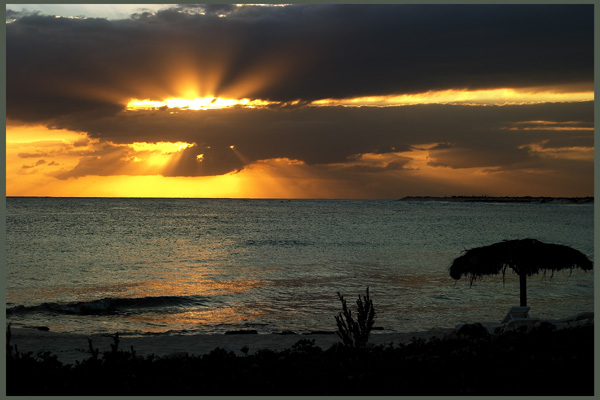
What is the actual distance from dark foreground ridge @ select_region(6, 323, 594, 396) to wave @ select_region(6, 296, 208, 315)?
13.2 metres

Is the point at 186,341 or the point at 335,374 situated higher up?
the point at 335,374

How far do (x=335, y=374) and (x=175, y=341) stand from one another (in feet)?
28.4

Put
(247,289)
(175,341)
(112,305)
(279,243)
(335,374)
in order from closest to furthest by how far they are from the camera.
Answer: (335,374) < (175,341) < (112,305) < (247,289) < (279,243)

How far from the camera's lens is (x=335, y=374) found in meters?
7.38

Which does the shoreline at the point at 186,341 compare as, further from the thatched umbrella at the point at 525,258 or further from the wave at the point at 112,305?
the wave at the point at 112,305

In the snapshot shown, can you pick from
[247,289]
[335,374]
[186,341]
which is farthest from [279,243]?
[335,374]

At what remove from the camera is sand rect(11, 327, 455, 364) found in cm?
1371

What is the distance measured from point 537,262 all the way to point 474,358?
7484 mm

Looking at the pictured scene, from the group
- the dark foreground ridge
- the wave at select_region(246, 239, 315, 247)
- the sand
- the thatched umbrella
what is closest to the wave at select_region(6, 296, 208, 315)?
the sand

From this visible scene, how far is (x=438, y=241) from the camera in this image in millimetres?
53562

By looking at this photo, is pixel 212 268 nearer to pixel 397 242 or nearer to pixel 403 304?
pixel 403 304

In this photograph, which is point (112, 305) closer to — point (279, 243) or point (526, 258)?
point (526, 258)

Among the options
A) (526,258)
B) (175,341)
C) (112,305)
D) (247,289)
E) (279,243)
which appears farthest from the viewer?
(279,243)

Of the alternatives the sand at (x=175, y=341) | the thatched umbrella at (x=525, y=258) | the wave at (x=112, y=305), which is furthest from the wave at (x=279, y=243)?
the thatched umbrella at (x=525, y=258)
